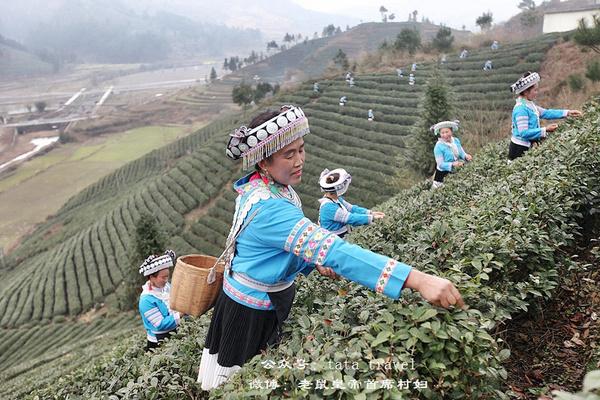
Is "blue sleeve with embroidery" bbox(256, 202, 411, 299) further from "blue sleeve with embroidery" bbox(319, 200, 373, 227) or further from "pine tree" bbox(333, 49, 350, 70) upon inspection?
"pine tree" bbox(333, 49, 350, 70)

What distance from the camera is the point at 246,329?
7.33 ft

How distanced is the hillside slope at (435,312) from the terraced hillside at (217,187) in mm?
16153

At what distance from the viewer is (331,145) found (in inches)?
1035

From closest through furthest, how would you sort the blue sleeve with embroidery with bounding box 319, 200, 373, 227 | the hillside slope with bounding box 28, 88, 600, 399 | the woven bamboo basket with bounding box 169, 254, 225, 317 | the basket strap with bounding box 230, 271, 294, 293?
the hillside slope with bounding box 28, 88, 600, 399 → the basket strap with bounding box 230, 271, 294, 293 → the woven bamboo basket with bounding box 169, 254, 225, 317 → the blue sleeve with embroidery with bounding box 319, 200, 373, 227

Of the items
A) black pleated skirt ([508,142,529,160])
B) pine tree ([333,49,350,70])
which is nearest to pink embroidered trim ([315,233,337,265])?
black pleated skirt ([508,142,529,160])

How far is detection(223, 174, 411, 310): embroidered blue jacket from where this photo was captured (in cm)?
Answer: 177

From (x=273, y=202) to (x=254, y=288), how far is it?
48 centimetres

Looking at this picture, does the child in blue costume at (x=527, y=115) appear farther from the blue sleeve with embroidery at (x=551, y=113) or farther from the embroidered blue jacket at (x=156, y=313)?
the embroidered blue jacket at (x=156, y=313)

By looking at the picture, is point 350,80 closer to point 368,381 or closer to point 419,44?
point 419,44

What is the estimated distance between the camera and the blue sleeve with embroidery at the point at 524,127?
4.92 meters

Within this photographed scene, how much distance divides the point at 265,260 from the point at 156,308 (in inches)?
98.4

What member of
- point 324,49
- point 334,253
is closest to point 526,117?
point 334,253

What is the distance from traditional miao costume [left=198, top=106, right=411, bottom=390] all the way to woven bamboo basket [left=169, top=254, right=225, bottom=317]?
27cm

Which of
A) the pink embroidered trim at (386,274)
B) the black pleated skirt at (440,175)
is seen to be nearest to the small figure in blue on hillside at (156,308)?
the pink embroidered trim at (386,274)
